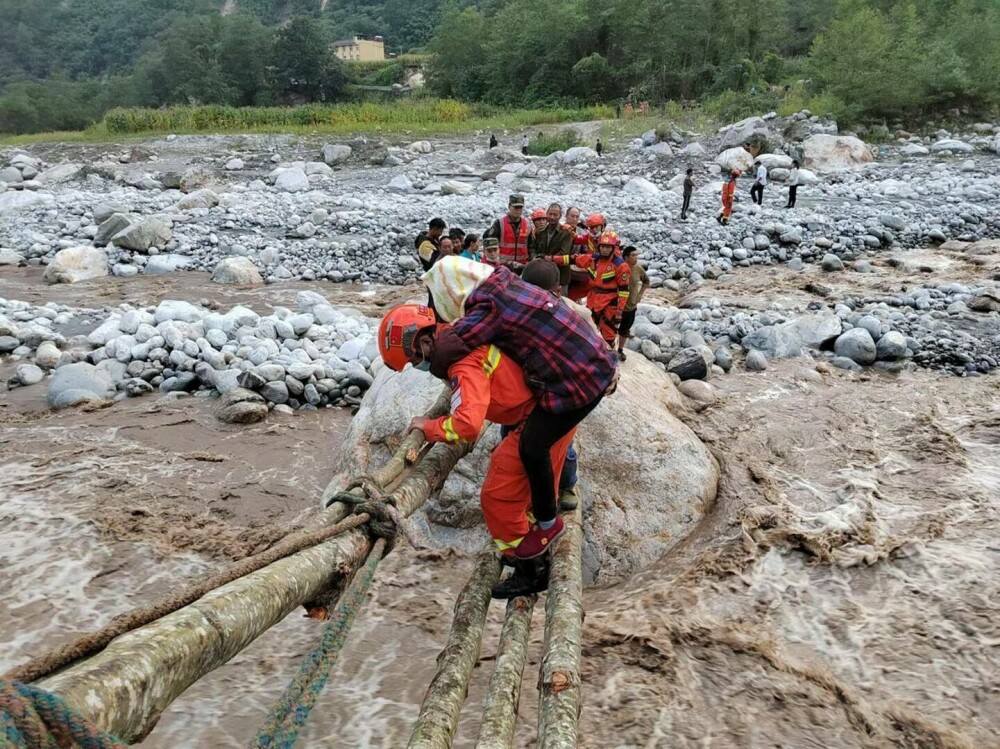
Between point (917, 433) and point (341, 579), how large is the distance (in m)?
5.79

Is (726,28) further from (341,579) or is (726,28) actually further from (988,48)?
(341,579)

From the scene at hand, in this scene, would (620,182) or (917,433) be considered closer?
(917,433)

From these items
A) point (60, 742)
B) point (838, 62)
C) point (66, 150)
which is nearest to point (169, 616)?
point (60, 742)

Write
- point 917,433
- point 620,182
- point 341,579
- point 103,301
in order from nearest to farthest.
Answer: point 341,579
point 917,433
point 103,301
point 620,182

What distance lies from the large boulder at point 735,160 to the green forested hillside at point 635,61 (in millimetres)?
6985

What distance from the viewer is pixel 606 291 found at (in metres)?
6.89

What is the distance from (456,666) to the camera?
9.17 ft

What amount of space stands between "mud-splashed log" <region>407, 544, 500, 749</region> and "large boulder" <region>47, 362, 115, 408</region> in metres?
5.38

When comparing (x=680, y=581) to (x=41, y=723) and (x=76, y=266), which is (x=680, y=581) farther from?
(x=76, y=266)

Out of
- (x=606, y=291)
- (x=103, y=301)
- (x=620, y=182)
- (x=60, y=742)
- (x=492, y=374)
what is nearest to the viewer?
(x=60, y=742)

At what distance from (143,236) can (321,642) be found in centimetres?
1270

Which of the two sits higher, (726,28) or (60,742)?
(726,28)

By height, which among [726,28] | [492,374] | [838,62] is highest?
[726,28]

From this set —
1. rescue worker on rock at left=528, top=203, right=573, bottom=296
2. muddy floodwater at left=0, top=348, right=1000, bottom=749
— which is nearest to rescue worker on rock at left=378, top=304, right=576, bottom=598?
muddy floodwater at left=0, top=348, right=1000, bottom=749
